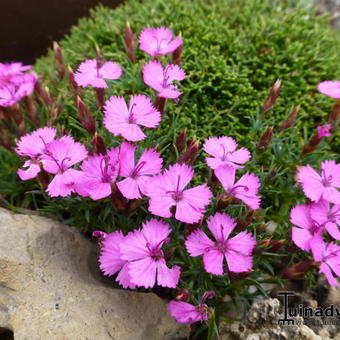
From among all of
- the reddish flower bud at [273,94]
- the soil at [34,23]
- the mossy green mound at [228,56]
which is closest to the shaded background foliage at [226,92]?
the mossy green mound at [228,56]

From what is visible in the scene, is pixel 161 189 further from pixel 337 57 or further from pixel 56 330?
pixel 337 57

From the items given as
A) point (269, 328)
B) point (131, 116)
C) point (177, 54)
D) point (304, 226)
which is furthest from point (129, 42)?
point (269, 328)

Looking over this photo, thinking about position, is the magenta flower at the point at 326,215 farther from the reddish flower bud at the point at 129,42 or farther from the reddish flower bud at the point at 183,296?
the reddish flower bud at the point at 129,42

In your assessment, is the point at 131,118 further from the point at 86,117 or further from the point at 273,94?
the point at 273,94

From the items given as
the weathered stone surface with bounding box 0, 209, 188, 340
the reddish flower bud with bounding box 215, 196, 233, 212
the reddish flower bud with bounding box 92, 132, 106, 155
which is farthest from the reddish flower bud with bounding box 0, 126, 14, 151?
the reddish flower bud with bounding box 215, 196, 233, 212

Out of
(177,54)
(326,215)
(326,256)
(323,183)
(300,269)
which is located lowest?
(300,269)
